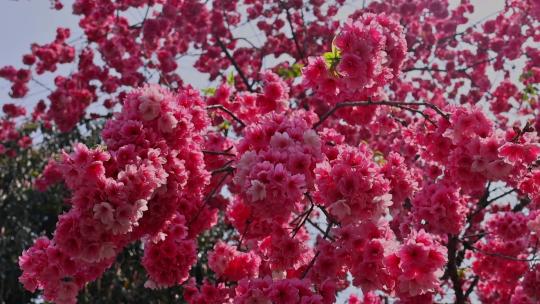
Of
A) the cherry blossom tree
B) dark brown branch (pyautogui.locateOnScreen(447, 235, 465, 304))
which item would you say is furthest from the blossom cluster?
dark brown branch (pyautogui.locateOnScreen(447, 235, 465, 304))

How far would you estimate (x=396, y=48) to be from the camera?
12.9 ft

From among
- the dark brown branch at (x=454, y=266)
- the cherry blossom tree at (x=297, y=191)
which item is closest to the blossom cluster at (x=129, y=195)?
the cherry blossom tree at (x=297, y=191)

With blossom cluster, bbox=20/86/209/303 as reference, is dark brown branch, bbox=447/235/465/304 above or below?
above

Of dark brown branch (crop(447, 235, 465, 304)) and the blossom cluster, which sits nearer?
the blossom cluster

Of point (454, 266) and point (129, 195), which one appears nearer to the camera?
point (129, 195)

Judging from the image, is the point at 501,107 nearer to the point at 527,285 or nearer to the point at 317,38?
the point at 317,38

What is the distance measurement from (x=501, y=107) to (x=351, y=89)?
783 cm

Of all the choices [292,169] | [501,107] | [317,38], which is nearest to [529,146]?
[292,169]

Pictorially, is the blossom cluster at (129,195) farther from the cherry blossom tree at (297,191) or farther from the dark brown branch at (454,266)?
the dark brown branch at (454,266)

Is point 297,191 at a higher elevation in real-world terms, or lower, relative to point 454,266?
lower

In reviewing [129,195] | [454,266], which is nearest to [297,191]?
[129,195]

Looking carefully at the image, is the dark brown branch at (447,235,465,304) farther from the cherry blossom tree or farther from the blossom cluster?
the blossom cluster

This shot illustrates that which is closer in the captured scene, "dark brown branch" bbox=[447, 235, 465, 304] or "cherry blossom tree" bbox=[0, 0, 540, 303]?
"cherry blossom tree" bbox=[0, 0, 540, 303]

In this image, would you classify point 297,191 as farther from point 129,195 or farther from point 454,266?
point 454,266
